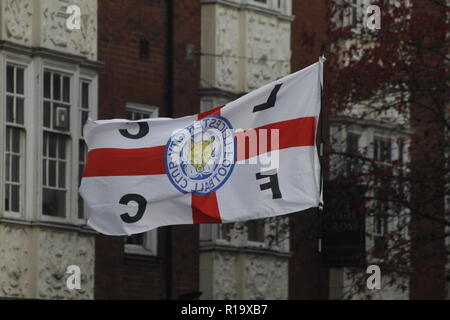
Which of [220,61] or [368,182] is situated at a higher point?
[220,61]

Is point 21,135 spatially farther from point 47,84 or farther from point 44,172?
point 47,84

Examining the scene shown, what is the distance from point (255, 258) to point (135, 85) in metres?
3.96

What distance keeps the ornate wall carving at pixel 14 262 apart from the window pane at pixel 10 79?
2078 millimetres

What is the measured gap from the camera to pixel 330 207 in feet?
103

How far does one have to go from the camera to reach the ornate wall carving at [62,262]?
92.6ft

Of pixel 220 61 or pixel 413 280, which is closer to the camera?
pixel 220 61

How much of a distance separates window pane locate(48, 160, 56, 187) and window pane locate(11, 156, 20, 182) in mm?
730

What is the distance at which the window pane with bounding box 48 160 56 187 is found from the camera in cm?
2883

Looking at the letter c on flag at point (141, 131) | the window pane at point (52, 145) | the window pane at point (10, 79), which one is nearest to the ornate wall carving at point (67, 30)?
the window pane at point (10, 79)

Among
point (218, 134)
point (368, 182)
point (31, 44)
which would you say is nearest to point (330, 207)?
point (368, 182)

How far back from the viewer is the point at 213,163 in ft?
73.2

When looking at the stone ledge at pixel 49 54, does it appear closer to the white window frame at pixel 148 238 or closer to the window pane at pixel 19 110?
the window pane at pixel 19 110

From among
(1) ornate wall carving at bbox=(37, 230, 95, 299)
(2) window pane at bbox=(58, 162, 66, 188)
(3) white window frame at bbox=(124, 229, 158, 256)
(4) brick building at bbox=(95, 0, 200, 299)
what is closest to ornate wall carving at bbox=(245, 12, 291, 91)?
(4) brick building at bbox=(95, 0, 200, 299)

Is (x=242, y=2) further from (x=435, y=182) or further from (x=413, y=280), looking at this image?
(x=413, y=280)
